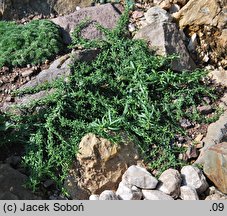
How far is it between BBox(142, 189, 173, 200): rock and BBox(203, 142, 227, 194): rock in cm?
55

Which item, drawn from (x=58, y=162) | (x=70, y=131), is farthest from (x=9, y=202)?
(x=70, y=131)

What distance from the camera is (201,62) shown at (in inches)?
263

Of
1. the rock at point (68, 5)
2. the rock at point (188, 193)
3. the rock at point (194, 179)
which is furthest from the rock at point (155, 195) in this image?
the rock at point (68, 5)

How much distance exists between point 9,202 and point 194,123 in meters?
2.36

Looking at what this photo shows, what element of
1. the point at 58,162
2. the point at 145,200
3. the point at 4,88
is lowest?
the point at 145,200

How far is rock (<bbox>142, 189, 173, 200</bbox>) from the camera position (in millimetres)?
5086

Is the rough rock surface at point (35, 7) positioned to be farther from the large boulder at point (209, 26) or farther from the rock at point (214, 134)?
the rock at point (214, 134)

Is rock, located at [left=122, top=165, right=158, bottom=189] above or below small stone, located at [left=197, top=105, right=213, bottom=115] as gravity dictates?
below

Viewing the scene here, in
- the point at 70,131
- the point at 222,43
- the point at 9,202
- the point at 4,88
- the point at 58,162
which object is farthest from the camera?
the point at 222,43

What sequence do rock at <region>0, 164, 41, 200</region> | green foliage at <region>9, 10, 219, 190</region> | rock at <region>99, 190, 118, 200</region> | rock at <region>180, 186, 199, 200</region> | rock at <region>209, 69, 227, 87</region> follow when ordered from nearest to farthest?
rock at <region>0, 164, 41, 200</region> < rock at <region>99, 190, 118, 200</region> < rock at <region>180, 186, 199, 200</region> < green foliage at <region>9, 10, 219, 190</region> < rock at <region>209, 69, 227, 87</region>

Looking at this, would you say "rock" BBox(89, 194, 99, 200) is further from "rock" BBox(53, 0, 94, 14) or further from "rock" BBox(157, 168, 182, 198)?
"rock" BBox(53, 0, 94, 14)

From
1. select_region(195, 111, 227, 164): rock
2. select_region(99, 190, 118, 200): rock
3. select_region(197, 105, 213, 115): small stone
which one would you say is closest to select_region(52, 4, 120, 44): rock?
select_region(197, 105, 213, 115): small stone

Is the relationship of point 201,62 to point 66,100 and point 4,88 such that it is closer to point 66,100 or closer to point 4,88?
point 66,100

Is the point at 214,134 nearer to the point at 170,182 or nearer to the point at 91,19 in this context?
the point at 170,182
